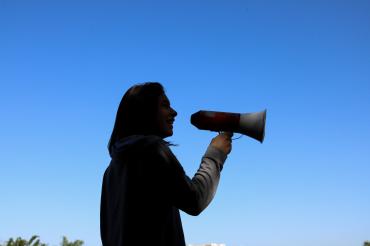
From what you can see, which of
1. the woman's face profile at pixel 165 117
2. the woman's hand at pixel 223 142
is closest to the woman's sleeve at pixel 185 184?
the woman's hand at pixel 223 142

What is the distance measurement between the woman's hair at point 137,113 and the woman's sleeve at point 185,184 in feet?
0.91

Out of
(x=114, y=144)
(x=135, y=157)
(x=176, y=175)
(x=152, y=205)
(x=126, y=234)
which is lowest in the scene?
(x=126, y=234)

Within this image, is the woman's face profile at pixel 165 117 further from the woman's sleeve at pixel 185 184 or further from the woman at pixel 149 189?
the woman's sleeve at pixel 185 184

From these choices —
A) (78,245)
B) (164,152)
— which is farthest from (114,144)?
(78,245)

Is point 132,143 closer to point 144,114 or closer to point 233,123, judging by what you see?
point 144,114

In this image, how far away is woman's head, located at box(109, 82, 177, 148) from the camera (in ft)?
7.40

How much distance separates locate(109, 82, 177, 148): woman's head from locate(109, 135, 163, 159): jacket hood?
13 centimetres

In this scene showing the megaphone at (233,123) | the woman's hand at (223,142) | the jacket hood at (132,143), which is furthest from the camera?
the megaphone at (233,123)

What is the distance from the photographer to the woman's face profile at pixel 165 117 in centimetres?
228

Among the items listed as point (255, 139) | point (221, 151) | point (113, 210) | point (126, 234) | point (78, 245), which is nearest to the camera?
point (126, 234)

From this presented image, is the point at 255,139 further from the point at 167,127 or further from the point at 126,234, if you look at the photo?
the point at 126,234

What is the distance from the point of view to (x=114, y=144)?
2.24 m

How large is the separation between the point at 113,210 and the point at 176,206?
0.33 metres

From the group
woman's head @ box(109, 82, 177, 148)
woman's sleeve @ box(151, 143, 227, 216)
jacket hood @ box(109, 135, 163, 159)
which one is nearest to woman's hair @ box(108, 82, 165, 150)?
woman's head @ box(109, 82, 177, 148)
